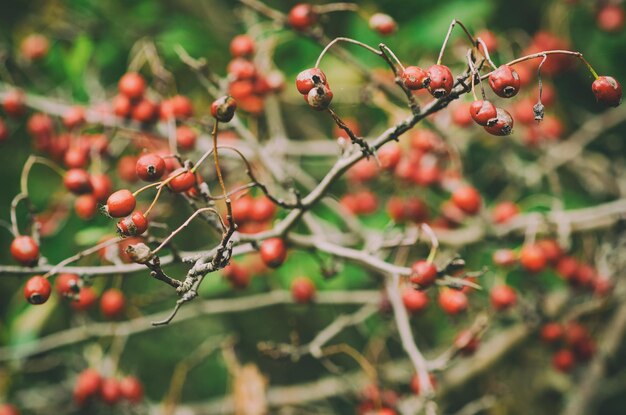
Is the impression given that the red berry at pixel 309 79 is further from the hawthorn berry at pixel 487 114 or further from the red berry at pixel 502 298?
the red berry at pixel 502 298

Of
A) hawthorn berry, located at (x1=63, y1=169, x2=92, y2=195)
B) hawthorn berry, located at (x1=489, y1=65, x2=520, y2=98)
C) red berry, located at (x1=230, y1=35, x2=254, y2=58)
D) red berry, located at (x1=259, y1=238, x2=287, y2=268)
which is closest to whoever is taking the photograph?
hawthorn berry, located at (x1=489, y1=65, x2=520, y2=98)

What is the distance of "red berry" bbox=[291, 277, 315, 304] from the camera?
243cm

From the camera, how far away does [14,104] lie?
236cm

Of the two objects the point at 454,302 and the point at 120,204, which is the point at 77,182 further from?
the point at 454,302

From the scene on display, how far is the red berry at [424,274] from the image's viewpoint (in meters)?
1.54

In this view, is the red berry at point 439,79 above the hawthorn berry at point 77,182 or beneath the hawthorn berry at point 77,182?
above

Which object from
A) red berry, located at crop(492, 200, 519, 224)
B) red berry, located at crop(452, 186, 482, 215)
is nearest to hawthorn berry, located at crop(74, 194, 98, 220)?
red berry, located at crop(452, 186, 482, 215)

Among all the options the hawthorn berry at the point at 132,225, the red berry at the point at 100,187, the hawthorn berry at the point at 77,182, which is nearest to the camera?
the hawthorn berry at the point at 132,225

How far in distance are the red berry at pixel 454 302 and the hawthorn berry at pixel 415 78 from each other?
3.40 ft

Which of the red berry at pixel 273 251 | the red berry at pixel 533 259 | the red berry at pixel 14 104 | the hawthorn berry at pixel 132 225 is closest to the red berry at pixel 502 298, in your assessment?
the red berry at pixel 533 259

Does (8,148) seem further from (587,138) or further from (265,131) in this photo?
(587,138)

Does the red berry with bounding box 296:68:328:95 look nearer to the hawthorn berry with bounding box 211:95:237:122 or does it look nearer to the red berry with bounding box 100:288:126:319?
the hawthorn berry with bounding box 211:95:237:122

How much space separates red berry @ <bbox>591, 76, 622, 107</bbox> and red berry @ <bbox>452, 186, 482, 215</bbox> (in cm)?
107

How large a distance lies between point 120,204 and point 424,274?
2.68 ft
